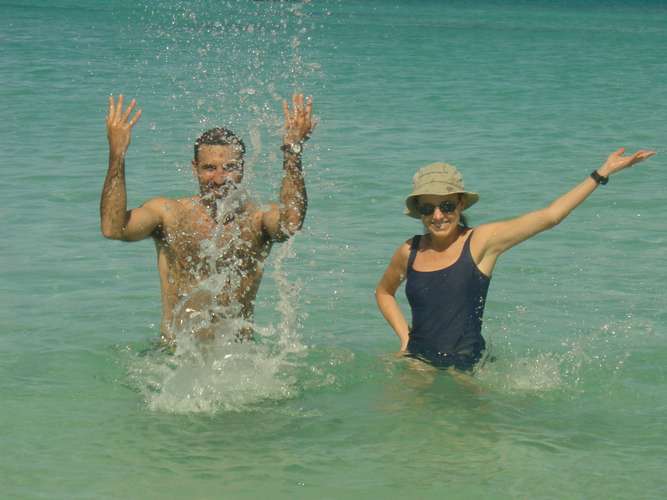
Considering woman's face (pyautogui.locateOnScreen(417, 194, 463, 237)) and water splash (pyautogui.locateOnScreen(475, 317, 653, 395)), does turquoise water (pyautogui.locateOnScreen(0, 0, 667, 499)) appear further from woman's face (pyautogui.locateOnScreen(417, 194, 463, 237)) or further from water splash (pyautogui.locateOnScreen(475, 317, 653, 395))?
woman's face (pyautogui.locateOnScreen(417, 194, 463, 237))

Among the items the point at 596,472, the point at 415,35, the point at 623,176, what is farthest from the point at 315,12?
the point at 596,472

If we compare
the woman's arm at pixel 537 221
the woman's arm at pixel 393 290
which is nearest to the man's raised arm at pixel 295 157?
the woman's arm at pixel 393 290

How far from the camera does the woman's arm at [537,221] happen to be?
6.20m

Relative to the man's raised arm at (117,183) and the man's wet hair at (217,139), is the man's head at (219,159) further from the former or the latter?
the man's raised arm at (117,183)

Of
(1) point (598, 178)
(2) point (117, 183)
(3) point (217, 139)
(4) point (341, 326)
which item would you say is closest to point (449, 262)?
(1) point (598, 178)

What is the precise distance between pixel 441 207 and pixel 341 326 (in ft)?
7.07

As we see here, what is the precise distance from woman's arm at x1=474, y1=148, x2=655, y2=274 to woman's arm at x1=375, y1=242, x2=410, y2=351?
434 mm

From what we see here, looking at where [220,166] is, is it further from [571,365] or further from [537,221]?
[571,365]

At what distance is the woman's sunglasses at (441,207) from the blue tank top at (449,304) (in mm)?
200

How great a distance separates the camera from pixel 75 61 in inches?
1029

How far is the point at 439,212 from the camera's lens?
645 centimetres

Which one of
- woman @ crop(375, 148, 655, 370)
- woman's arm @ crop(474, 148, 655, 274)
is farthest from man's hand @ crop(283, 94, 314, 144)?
woman's arm @ crop(474, 148, 655, 274)

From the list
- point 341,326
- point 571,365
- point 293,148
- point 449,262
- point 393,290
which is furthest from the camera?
point 341,326

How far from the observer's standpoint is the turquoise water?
230 inches
